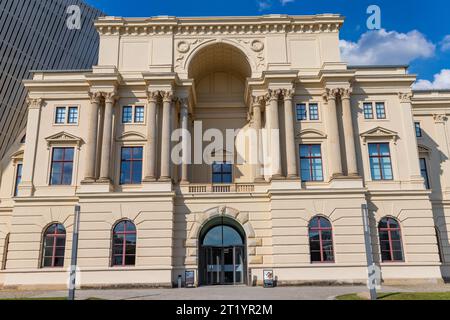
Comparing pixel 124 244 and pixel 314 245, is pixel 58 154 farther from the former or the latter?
pixel 314 245

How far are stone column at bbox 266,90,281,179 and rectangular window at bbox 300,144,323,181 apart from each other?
87.2 inches

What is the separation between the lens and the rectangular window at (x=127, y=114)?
111ft

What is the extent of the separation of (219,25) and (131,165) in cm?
1417

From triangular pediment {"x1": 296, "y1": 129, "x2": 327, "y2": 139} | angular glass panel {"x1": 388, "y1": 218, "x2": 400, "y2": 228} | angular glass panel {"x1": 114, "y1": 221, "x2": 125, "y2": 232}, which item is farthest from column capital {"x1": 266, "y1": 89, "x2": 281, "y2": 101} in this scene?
angular glass panel {"x1": 114, "y1": 221, "x2": 125, "y2": 232}

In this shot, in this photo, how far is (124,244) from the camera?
30109mm

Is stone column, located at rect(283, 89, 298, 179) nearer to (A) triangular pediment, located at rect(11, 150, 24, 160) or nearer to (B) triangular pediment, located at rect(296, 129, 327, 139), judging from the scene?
(B) triangular pediment, located at rect(296, 129, 327, 139)

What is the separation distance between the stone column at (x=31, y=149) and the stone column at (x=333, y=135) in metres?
23.6

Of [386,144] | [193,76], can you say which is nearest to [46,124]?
[193,76]

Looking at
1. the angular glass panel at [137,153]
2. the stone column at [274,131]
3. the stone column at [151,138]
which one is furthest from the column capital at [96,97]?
the stone column at [274,131]

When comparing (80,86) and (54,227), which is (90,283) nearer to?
(54,227)

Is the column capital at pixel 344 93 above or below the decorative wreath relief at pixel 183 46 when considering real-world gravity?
below

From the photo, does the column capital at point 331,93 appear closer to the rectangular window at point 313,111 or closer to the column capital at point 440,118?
the rectangular window at point 313,111

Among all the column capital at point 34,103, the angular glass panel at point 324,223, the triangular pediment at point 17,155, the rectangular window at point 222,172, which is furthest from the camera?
the triangular pediment at point 17,155

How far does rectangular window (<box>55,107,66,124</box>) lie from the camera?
3394 cm
